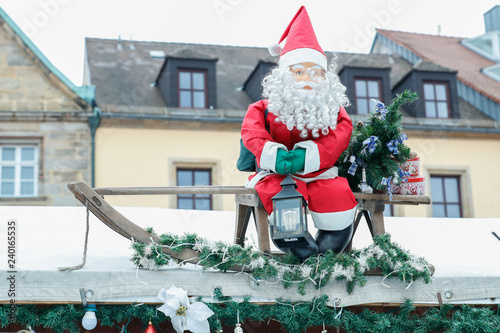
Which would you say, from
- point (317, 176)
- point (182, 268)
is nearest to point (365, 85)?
point (317, 176)

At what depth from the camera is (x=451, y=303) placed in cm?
363

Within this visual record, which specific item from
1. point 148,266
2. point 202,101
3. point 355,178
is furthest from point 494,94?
point 148,266

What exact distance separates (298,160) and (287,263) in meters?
0.56

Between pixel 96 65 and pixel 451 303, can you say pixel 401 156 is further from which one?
pixel 96 65

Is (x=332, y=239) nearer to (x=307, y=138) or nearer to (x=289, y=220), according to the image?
(x=289, y=220)

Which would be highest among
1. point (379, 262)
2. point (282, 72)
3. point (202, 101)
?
point (202, 101)

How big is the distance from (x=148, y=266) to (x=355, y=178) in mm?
1425

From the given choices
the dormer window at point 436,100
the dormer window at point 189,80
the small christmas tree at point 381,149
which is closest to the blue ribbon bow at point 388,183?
the small christmas tree at point 381,149

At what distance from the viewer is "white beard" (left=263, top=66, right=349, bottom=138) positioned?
12.3ft

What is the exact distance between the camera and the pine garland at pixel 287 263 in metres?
3.31

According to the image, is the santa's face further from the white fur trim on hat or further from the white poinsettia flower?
the white poinsettia flower

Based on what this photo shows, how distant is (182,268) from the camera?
3.38 m

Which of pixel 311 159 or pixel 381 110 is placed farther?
pixel 381 110

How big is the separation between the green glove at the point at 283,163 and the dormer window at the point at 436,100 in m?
11.0
